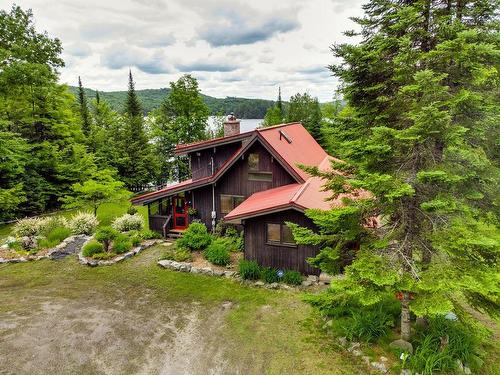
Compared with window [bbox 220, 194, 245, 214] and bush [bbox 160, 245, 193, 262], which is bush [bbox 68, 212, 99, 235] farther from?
window [bbox 220, 194, 245, 214]

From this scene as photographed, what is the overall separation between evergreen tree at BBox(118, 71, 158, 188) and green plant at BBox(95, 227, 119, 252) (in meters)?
17.1

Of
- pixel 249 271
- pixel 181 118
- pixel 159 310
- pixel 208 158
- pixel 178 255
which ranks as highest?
pixel 181 118

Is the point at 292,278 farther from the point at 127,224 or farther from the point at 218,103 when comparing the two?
the point at 218,103

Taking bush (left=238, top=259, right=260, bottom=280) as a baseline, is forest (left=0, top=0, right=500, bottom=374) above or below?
above

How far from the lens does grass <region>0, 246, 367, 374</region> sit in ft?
28.5

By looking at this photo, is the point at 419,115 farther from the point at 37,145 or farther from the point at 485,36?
the point at 37,145

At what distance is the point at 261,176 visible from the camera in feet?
58.7

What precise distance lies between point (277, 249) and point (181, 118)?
79.6ft

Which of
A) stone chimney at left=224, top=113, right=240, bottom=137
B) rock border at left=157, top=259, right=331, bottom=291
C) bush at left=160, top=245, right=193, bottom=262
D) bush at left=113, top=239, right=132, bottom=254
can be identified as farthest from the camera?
stone chimney at left=224, top=113, right=240, bottom=137

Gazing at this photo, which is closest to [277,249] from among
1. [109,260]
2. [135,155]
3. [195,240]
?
[195,240]

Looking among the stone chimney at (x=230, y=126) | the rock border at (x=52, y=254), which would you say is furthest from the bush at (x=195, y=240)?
the stone chimney at (x=230, y=126)

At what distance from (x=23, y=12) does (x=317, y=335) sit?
27360 mm

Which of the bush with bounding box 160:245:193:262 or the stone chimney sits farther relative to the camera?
the stone chimney

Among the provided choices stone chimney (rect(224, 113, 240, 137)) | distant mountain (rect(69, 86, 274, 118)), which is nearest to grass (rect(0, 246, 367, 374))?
stone chimney (rect(224, 113, 240, 137))
